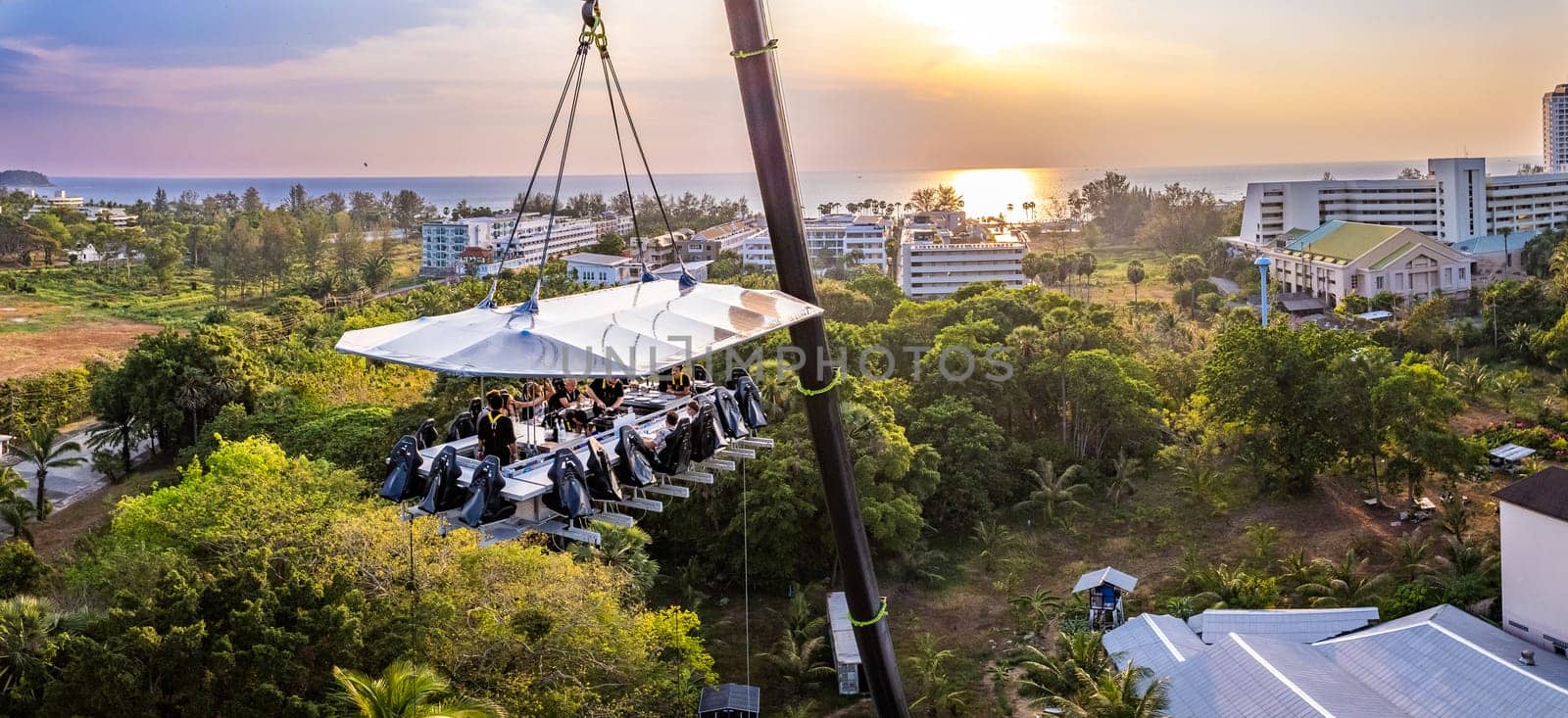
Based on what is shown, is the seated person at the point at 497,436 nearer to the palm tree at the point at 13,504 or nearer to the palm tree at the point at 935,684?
the palm tree at the point at 935,684

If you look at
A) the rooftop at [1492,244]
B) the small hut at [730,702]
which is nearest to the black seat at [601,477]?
the small hut at [730,702]

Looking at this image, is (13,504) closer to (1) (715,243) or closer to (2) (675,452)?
(2) (675,452)

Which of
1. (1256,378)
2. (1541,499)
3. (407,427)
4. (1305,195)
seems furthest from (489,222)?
(1541,499)

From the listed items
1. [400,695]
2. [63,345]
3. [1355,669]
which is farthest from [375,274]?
[1355,669]

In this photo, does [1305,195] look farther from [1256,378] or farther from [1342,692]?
[1342,692]

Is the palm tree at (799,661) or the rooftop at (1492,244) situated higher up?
the rooftop at (1492,244)

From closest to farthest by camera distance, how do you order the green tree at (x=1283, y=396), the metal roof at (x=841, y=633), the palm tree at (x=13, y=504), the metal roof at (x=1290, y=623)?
the metal roof at (x=1290, y=623) < the metal roof at (x=841, y=633) < the green tree at (x=1283, y=396) < the palm tree at (x=13, y=504)
